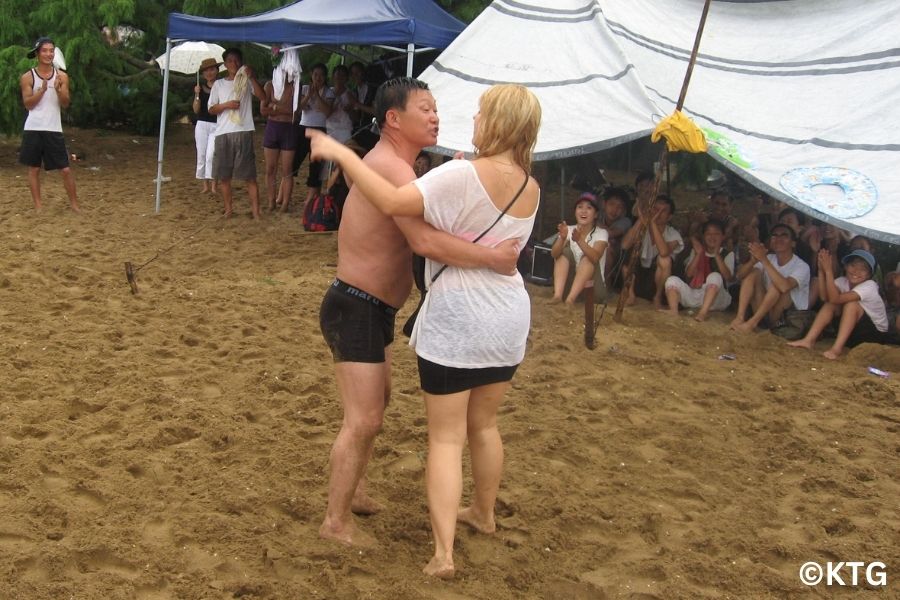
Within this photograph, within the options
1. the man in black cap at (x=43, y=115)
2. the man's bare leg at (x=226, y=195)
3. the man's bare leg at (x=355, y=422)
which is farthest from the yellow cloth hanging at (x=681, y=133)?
the man in black cap at (x=43, y=115)

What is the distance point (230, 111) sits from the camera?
903cm

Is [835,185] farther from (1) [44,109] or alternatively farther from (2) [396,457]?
(1) [44,109]

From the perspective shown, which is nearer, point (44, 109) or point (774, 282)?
point (774, 282)

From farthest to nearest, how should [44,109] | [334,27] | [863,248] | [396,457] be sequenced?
[44,109]
[334,27]
[863,248]
[396,457]

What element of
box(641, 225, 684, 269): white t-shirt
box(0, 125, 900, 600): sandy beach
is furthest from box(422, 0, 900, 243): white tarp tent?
box(0, 125, 900, 600): sandy beach

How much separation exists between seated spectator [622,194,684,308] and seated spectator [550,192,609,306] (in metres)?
0.29

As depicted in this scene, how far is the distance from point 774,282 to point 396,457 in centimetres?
363

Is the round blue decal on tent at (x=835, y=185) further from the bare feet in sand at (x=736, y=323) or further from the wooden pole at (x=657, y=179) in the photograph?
the bare feet in sand at (x=736, y=323)

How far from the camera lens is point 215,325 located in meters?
5.75

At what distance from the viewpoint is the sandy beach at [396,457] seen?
316cm

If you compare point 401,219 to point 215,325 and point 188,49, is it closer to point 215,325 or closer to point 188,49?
point 215,325

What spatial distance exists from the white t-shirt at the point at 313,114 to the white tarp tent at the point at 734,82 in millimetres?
2136

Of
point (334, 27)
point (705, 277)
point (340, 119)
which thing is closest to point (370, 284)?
point (705, 277)

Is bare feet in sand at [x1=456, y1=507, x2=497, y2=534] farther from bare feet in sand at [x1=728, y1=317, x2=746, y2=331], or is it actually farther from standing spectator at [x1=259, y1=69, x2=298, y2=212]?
standing spectator at [x1=259, y1=69, x2=298, y2=212]
